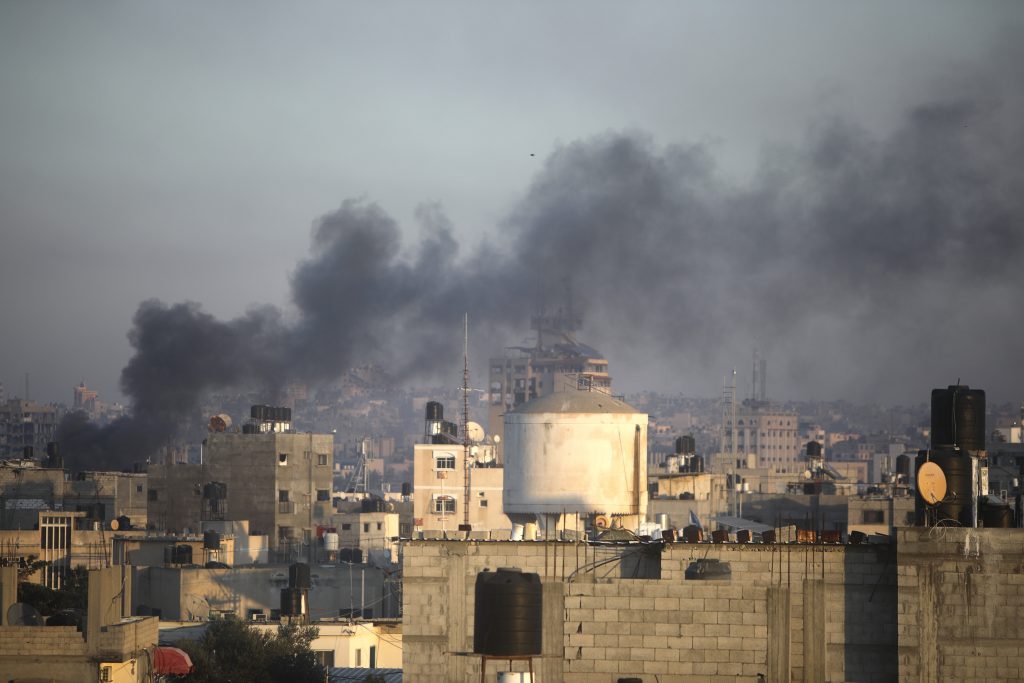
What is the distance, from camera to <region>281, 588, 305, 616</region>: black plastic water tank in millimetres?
70125

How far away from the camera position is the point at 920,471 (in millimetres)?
36250

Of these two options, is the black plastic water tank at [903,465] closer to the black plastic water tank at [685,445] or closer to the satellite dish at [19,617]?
the black plastic water tank at [685,445]

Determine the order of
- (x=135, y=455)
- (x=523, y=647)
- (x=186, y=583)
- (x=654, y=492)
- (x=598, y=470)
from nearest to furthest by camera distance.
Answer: (x=523, y=647) → (x=598, y=470) → (x=186, y=583) → (x=654, y=492) → (x=135, y=455)

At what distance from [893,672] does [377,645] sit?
33.7 metres

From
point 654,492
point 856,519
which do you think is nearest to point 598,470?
point 856,519

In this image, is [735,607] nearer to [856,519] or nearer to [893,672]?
[893,672]

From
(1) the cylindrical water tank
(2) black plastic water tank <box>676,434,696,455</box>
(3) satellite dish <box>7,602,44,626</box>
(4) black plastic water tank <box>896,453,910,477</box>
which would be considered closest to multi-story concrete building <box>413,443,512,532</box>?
(2) black plastic water tank <box>676,434,696,455</box>

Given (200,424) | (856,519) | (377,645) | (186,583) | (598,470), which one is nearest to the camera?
(598,470)

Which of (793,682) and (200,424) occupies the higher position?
(200,424)

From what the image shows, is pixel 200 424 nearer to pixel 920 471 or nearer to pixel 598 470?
pixel 598 470

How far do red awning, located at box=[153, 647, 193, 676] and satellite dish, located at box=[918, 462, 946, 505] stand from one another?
18.4 m

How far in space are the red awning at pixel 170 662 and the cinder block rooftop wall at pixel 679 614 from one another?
1101 cm

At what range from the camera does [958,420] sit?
3725 centimetres

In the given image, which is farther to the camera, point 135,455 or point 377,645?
point 135,455
